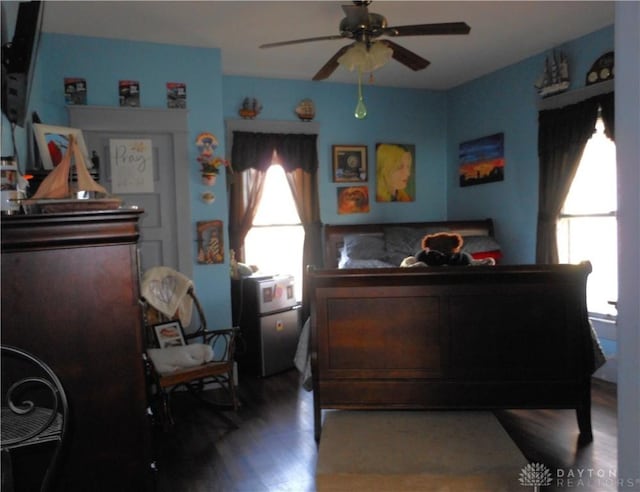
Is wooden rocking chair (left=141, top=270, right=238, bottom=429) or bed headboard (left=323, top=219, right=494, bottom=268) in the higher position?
bed headboard (left=323, top=219, right=494, bottom=268)

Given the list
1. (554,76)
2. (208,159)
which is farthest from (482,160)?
(208,159)

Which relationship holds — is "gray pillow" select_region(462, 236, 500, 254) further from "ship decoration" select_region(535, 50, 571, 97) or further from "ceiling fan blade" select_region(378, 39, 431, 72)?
"ceiling fan blade" select_region(378, 39, 431, 72)

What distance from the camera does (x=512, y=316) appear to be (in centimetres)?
279

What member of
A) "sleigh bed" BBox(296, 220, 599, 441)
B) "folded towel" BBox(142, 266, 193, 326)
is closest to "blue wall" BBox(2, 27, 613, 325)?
"folded towel" BBox(142, 266, 193, 326)

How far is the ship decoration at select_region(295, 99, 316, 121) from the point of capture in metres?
5.27

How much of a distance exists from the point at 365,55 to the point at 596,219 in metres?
2.65

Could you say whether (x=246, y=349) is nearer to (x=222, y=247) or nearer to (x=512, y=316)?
(x=222, y=247)

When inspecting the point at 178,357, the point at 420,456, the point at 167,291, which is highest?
the point at 167,291

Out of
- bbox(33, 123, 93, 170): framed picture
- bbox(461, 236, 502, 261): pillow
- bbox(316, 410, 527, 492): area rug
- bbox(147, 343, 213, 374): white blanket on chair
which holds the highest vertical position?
bbox(33, 123, 93, 170): framed picture

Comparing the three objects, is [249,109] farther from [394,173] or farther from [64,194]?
[64,194]

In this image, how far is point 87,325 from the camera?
1358 mm

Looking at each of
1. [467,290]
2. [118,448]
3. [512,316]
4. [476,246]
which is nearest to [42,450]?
[118,448]

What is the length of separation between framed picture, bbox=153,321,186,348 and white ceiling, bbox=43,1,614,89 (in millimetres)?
2208

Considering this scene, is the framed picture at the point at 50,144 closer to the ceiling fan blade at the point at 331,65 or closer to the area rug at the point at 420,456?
the ceiling fan blade at the point at 331,65
